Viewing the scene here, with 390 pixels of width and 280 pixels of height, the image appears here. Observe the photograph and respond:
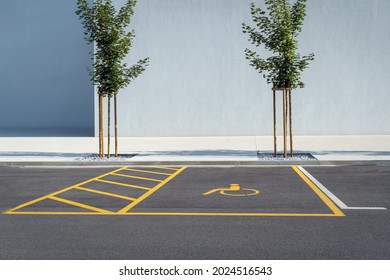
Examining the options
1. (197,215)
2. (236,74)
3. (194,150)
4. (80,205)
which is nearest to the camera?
(197,215)

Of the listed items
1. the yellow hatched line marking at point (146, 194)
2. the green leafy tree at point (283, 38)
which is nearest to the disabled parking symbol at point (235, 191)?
the yellow hatched line marking at point (146, 194)

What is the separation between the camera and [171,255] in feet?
20.4

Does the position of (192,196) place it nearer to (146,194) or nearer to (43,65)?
(146,194)

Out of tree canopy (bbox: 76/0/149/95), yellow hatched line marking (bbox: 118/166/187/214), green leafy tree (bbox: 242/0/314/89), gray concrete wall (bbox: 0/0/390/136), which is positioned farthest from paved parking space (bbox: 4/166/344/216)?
gray concrete wall (bbox: 0/0/390/136)

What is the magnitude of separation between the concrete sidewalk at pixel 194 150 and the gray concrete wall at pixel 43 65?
7.02 m

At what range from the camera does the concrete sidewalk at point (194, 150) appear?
16062mm

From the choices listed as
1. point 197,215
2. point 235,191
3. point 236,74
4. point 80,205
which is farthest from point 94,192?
point 236,74

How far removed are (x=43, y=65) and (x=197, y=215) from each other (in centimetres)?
2601

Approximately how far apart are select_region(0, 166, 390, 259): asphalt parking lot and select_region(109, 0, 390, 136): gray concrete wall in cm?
1179

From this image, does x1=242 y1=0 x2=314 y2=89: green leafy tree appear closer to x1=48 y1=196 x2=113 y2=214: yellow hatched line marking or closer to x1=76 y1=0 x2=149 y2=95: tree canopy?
x1=76 y1=0 x2=149 y2=95: tree canopy

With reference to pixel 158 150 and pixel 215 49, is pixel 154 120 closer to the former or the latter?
pixel 215 49

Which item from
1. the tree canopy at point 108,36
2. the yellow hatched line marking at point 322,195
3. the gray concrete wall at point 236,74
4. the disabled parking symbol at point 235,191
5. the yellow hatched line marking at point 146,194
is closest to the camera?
the yellow hatched line marking at point 322,195

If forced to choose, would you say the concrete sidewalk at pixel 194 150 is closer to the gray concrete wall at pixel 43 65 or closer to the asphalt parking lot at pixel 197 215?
the asphalt parking lot at pixel 197 215

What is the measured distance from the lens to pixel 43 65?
32.4m
